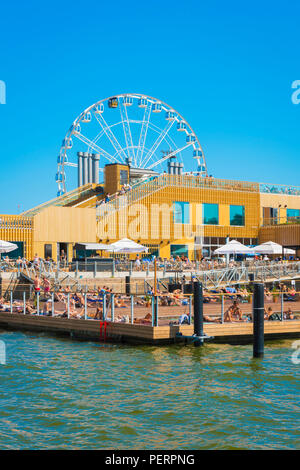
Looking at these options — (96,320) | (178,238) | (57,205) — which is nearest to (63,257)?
(57,205)

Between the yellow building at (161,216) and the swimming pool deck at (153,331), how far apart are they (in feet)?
80.0

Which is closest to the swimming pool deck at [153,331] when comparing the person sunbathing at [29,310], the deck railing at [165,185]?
the person sunbathing at [29,310]

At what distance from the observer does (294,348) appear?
74.1ft

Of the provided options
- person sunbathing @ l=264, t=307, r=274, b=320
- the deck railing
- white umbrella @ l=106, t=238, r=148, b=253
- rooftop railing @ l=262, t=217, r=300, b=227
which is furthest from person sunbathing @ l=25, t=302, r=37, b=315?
rooftop railing @ l=262, t=217, r=300, b=227

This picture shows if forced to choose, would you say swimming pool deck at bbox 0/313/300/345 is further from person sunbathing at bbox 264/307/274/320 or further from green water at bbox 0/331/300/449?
person sunbathing at bbox 264/307/274/320

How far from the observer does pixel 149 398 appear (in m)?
15.9

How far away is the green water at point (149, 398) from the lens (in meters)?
13.1

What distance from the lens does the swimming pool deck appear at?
864 inches

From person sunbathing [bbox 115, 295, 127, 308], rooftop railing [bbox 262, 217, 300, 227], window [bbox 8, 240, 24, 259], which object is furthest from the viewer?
rooftop railing [bbox 262, 217, 300, 227]

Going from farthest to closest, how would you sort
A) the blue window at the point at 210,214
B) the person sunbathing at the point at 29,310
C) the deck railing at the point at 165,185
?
the blue window at the point at 210,214 → the deck railing at the point at 165,185 → the person sunbathing at the point at 29,310

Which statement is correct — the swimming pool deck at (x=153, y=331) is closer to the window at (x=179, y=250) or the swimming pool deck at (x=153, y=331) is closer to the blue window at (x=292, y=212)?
the window at (x=179, y=250)

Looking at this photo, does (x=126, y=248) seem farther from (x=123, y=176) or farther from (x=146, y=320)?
(x=146, y=320)

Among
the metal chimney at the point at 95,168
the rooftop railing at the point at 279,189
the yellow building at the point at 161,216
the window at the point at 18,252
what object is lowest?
the window at the point at 18,252

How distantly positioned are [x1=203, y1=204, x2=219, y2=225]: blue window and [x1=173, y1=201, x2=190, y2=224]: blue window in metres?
1.78
